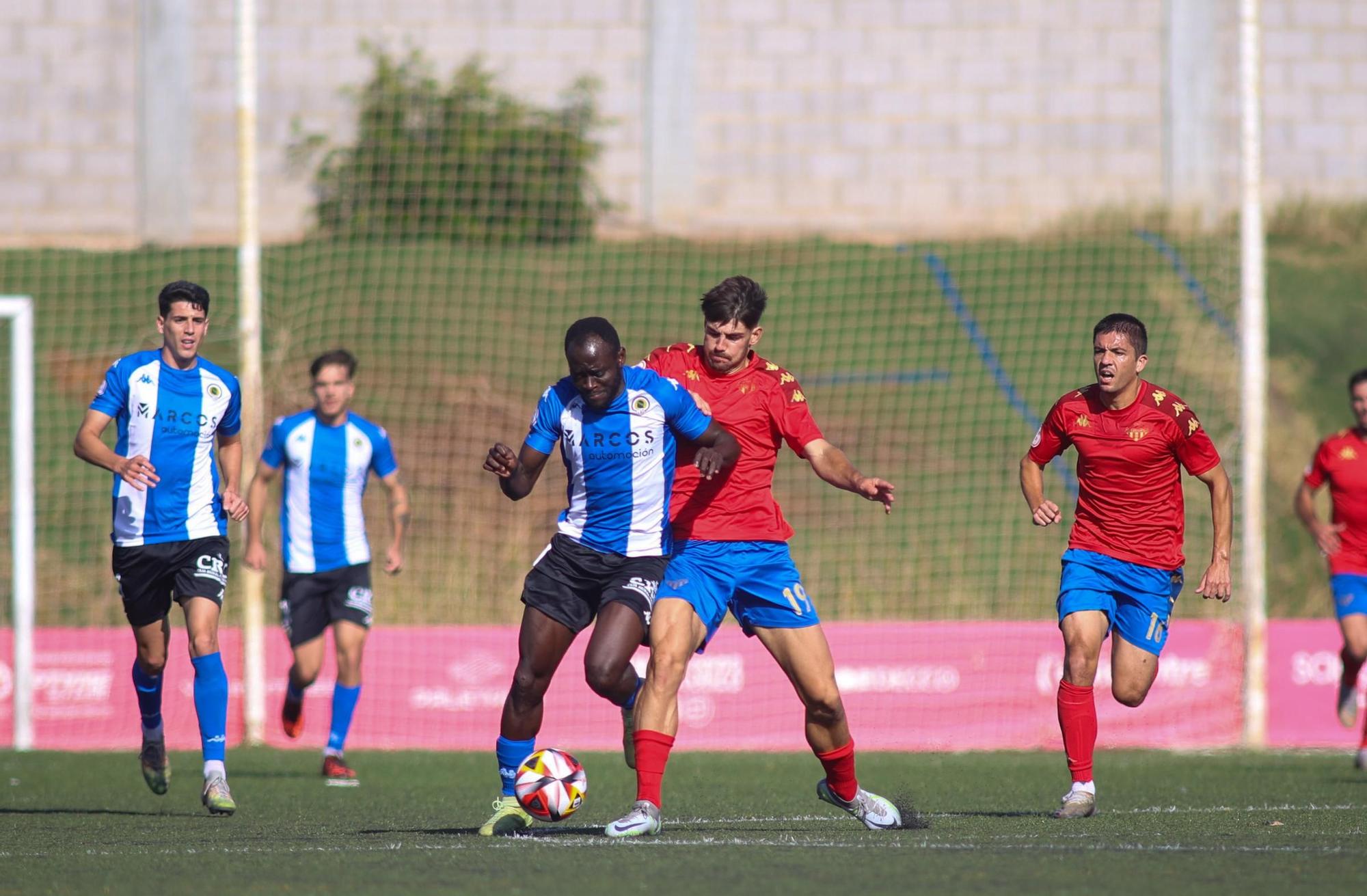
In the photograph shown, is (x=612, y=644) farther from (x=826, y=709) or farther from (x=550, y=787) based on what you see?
(x=826, y=709)

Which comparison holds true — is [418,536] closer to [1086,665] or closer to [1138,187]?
[1086,665]

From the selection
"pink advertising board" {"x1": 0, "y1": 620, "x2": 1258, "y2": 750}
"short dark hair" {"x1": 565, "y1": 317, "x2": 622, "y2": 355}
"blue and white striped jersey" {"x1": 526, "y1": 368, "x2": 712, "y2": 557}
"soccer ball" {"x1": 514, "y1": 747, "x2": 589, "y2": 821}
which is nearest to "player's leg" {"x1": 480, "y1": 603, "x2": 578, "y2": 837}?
"soccer ball" {"x1": 514, "y1": 747, "x2": 589, "y2": 821}

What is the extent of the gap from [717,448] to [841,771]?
1.45 meters

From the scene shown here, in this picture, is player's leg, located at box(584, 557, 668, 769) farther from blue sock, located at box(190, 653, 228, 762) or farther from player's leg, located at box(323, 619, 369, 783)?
player's leg, located at box(323, 619, 369, 783)

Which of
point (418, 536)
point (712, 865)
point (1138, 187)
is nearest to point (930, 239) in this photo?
point (1138, 187)

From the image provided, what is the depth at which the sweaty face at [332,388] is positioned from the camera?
991cm

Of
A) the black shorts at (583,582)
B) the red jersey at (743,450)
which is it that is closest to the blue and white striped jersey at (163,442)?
the black shorts at (583,582)

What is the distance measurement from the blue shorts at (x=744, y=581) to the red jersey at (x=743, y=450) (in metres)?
0.06

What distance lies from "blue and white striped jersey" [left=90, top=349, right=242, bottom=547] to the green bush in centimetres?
950

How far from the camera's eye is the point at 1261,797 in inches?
324

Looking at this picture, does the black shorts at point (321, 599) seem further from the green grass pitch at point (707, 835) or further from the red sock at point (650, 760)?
the red sock at point (650, 760)

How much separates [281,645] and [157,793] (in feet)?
15.6

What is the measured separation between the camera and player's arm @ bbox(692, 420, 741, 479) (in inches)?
247

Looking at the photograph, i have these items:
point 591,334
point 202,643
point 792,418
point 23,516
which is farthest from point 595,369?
point 23,516
